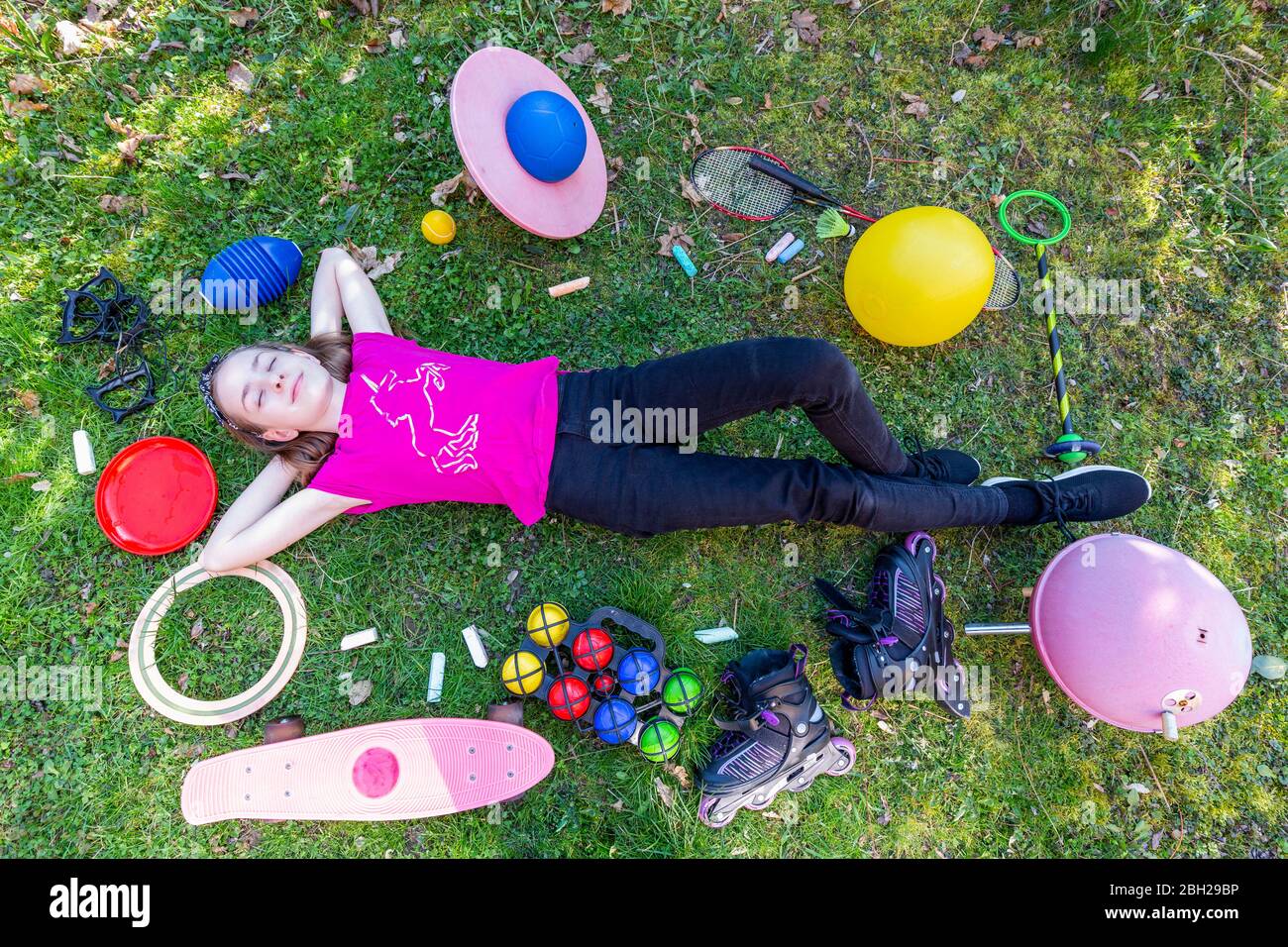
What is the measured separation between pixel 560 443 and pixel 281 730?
2.17m

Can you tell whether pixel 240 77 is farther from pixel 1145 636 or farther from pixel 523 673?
pixel 1145 636

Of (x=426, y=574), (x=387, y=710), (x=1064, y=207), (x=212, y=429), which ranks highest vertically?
(x=1064, y=207)

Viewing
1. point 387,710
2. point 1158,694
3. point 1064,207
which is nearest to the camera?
point 1158,694

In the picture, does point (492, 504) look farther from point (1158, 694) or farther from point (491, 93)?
point (1158, 694)

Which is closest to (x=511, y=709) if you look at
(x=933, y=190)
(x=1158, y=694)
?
(x=1158, y=694)

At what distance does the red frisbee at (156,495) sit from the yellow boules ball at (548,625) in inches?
77.1

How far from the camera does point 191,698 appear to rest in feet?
12.0

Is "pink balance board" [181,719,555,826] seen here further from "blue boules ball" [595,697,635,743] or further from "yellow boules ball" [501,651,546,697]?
"blue boules ball" [595,697,635,743]

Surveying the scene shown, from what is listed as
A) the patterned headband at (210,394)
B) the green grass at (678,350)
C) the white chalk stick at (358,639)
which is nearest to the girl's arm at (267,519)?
the patterned headband at (210,394)

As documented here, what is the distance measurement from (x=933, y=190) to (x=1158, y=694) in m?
3.03

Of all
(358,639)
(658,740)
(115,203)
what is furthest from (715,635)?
(115,203)

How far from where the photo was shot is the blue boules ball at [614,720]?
11.0 feet

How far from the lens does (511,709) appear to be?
353cm

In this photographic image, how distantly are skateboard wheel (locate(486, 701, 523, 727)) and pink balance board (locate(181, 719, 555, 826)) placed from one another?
5 cm
